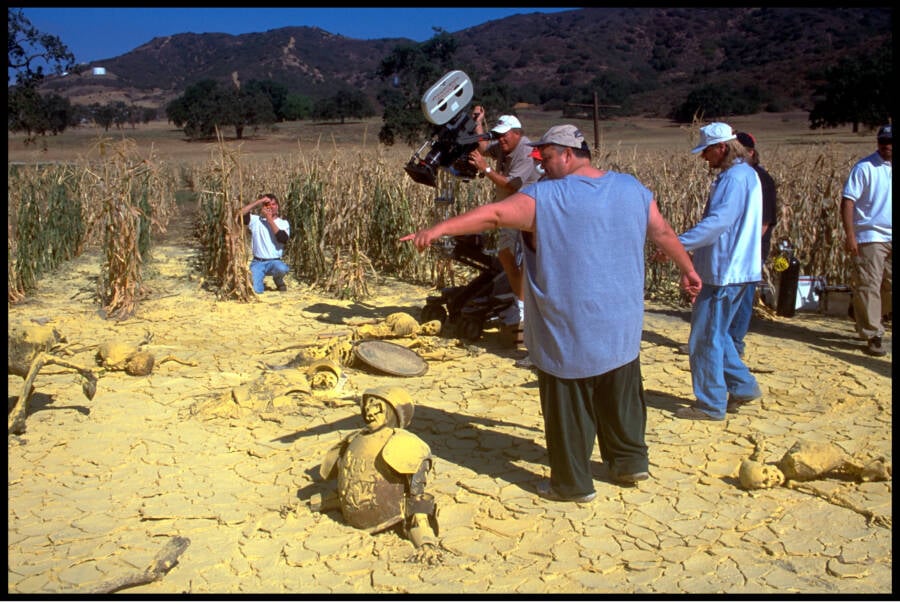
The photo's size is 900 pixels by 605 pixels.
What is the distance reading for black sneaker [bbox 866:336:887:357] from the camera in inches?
257

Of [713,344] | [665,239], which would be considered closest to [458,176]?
[713,344]

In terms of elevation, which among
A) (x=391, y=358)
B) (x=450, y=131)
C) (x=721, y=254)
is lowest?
(x=391, y=358)

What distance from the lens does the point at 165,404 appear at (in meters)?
5.44

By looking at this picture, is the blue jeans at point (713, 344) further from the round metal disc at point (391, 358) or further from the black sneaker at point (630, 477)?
the round metal disc at point (391, 358)

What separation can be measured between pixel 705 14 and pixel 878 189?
88.0m

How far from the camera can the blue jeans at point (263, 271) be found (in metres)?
8.92

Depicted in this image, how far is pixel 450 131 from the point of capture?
647cm

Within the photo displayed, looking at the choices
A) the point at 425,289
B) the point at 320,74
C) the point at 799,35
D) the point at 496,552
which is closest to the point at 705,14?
the point at 799,35

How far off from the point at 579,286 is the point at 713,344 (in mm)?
1596

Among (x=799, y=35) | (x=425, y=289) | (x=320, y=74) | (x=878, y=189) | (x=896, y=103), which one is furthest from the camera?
(x=320, y=74)

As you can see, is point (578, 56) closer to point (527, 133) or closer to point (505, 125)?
point (527, 133)

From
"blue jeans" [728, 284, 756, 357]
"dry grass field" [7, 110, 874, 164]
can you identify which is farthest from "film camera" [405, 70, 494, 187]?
"dry grass field" [7, 110, 874, 164]

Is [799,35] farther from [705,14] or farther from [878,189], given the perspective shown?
[878,189]

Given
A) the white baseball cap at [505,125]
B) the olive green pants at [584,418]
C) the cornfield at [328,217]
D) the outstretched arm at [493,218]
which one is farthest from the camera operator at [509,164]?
the outstretched arm at [493,218]
